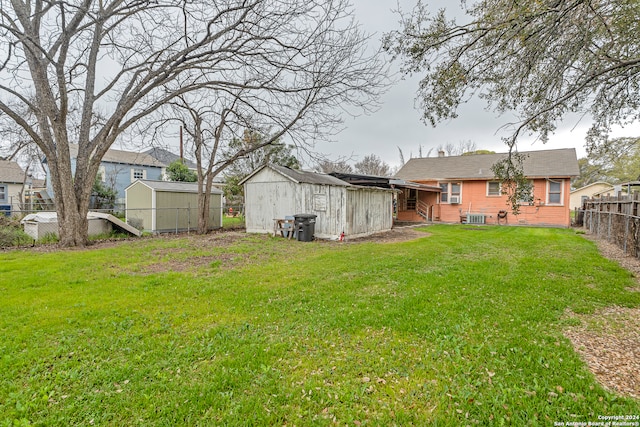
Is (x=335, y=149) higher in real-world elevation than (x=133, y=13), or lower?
lower

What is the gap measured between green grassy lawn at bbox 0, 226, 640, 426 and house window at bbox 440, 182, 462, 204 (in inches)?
561

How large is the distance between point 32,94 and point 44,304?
59.3 feet

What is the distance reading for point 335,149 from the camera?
1176cm

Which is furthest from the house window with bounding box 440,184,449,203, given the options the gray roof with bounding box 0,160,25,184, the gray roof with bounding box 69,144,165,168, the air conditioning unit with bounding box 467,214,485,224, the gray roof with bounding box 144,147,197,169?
the gray roof with bounding box 0,160,25,184

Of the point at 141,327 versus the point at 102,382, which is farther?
the point at 141,327

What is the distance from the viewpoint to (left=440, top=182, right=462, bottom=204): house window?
68.0ft

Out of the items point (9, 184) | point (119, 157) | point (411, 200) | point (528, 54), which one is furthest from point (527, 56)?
point (9, 184)

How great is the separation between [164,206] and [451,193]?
58.1 ft

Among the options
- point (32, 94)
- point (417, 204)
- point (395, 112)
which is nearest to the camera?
point (395, 112)

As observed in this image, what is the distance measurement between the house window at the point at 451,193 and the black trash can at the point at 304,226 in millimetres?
12722

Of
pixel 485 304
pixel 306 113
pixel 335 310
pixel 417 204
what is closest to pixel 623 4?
pixel 485 304

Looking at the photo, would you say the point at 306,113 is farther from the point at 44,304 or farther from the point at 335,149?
the point at 44,304

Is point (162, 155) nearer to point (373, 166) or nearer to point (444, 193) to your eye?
point (444, 193)

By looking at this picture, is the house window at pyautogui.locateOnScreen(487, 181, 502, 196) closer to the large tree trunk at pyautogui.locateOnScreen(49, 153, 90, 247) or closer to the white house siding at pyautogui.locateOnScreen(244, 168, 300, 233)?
the white house siding at pyautogui.locateOnScreen(244, 168, 300, 233)
